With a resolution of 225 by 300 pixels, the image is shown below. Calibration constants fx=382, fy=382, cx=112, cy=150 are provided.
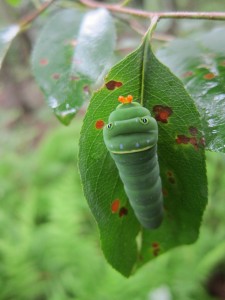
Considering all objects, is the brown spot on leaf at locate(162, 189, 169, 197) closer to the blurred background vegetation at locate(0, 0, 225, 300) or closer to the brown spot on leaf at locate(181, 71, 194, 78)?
the brown spot on leaf at locate(181, 71, 194, 78)

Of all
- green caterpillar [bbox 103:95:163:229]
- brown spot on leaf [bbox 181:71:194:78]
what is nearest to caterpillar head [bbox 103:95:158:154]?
green caterpillar [bbox 103:95:163:229]

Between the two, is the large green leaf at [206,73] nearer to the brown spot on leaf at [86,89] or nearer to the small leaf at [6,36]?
the brown spot on leaf at [86,89]

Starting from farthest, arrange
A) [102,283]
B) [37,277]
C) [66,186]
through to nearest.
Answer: [66,186], [37,277], [102,283]

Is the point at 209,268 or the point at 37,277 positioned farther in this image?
the point at 37,277

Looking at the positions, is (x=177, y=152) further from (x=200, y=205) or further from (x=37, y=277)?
(x=37, y=277)

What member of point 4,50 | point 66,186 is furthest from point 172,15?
point 66,186

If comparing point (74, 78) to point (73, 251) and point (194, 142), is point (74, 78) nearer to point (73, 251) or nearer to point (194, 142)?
point (194, 142)

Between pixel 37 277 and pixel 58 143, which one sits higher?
pixel 37 277
